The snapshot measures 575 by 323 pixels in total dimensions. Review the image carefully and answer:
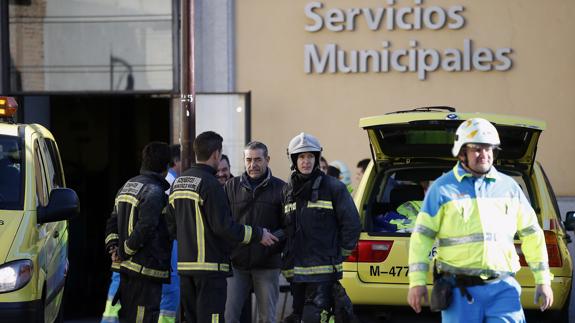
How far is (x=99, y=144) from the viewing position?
19047 millimetres

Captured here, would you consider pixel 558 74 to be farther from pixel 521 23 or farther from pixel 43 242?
pixel 43 242

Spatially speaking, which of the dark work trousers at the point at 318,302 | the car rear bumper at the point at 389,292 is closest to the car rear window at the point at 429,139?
the car rear bumper at the point at 389,292

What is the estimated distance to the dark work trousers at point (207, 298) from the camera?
7086mm

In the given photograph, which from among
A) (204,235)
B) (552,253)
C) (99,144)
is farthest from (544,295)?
(99,144)

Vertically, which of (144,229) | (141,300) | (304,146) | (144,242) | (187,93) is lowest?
(141,300)

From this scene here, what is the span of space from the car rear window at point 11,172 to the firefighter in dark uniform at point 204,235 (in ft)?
3.41

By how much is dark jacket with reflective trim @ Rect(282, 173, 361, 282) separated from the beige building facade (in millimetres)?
5530

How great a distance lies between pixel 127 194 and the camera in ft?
26.0

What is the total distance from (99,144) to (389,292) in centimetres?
1219

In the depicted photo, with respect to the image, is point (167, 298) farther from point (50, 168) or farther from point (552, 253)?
point (552, 253)

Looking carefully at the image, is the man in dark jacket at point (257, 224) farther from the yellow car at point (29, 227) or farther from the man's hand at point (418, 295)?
the man's hand at point (418, 295)

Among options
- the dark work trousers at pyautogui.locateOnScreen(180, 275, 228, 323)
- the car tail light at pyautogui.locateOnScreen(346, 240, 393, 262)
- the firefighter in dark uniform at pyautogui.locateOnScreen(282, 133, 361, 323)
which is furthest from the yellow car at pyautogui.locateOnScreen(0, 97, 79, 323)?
the car tail light at pyautogui.locateOnScreen(346, 240, 393, 262)

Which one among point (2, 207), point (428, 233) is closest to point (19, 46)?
point (2, 207)

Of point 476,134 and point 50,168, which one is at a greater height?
point 476,134
